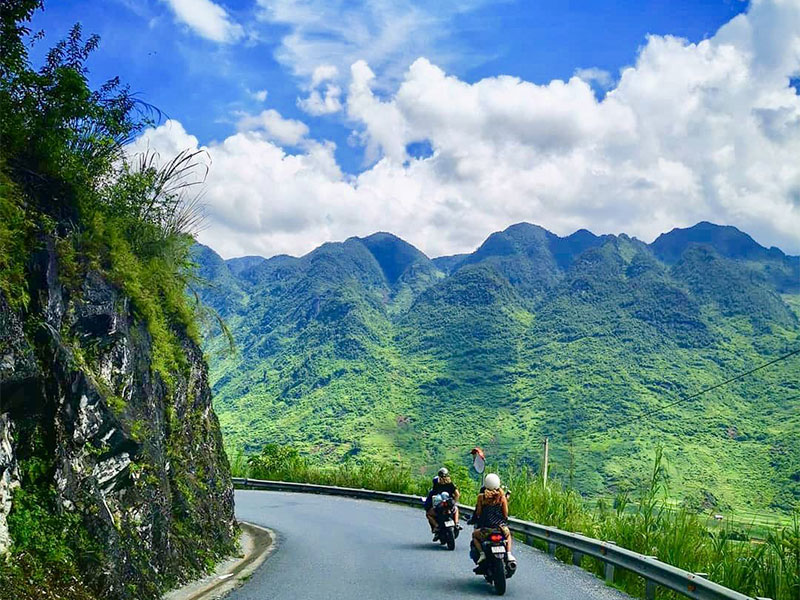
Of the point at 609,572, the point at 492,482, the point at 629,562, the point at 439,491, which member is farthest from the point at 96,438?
the point at 439,491

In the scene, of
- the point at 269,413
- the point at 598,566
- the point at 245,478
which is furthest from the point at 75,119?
the point at 269,413

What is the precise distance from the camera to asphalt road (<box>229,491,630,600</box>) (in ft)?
32.0

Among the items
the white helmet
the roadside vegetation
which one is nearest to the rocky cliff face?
the roadside vegetation

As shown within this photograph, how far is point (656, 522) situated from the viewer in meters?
11.8

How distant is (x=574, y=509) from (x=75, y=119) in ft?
42.3

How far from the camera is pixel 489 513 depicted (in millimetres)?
10906

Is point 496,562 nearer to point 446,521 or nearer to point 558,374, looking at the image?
point 446,521

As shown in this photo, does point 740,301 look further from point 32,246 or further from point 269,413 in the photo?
point 32,246

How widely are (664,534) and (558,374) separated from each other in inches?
4680

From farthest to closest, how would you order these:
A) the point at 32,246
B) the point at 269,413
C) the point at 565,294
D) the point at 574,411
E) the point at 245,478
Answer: the point at 565,294 → the point at 269,413 → the point at 574,411 → the point at 245,478 → the point at 32,246

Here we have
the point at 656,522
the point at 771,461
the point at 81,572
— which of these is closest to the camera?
the point at 81,572

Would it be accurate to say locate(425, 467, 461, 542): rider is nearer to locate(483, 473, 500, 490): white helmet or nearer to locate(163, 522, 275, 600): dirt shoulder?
locate(163, 522, 275, 600): dirt shoulder

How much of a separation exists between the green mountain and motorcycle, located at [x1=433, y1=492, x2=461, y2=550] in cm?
4602

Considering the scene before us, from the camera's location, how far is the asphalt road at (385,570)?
9742mm
